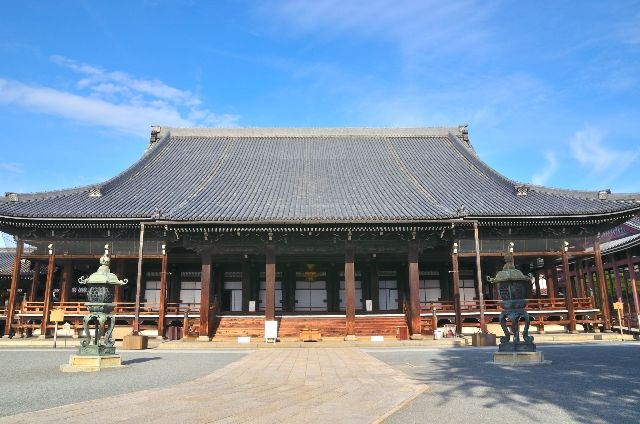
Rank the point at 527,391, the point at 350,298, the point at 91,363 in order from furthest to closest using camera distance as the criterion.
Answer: the point at 350,298
the point at 91,363
the point at 527,391

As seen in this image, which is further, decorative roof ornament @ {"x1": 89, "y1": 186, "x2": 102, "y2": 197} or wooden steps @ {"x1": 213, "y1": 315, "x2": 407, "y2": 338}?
decorative roof ornament @ {"x1": 89, "y1": 186, "x2": 102, "y2": 197}

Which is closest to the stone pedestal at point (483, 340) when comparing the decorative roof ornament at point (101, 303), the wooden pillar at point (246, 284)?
the wooden pillar at point (246, 284)

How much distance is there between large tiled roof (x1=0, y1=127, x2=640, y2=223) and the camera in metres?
21.4

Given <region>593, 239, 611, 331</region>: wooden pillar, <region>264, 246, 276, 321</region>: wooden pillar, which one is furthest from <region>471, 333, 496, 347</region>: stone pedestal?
<region>264, 246, 276, 321</region>: wooden pillar

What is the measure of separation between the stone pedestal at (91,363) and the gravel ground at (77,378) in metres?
0.34

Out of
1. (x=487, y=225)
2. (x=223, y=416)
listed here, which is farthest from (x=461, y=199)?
(x=223, y=416)

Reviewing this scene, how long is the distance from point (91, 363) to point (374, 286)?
16628 mm

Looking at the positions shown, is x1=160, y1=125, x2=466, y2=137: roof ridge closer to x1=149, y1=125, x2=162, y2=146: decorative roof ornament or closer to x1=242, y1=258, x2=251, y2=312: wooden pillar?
x1=149, y1=125, x2=162, y2=146: decorative roof ornament

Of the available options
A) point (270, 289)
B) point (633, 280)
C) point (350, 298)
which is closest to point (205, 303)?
point (270, 289)

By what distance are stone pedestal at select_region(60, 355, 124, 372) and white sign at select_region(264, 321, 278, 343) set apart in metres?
8.28

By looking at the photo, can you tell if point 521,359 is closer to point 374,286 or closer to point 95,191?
point 374,286

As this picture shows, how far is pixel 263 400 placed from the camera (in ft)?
23.1

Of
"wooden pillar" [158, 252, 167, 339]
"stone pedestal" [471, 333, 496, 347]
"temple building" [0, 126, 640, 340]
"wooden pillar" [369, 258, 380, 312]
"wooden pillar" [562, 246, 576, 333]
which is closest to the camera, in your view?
"stone pedestal" [471, 333, 496, 347]

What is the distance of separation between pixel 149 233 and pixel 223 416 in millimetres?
17844
